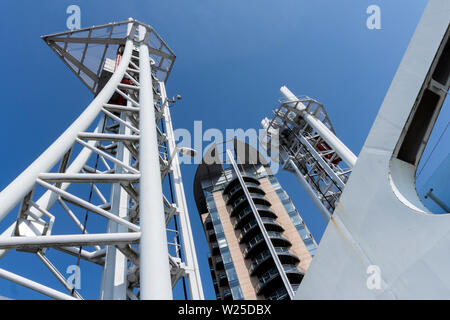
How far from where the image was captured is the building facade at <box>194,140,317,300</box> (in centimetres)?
4053

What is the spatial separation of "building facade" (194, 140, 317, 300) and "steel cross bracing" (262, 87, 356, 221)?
43.6 feet

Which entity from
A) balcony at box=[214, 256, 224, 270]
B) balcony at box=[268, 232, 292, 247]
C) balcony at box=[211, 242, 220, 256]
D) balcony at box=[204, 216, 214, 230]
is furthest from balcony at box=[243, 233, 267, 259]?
balcony at box=[204, 216, 214, 230]

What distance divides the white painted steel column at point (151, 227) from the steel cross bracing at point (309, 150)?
24.4m

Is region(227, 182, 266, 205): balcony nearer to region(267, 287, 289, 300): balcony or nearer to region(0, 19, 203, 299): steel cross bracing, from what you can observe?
region(267, 287, 289, 300): balcony

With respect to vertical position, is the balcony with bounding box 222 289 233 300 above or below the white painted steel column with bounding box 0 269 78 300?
below

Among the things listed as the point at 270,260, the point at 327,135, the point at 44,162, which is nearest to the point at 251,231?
the point at 270,260

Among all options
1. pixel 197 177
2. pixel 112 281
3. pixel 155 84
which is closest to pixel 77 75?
pixel 155 84

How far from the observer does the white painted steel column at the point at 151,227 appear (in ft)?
10.7

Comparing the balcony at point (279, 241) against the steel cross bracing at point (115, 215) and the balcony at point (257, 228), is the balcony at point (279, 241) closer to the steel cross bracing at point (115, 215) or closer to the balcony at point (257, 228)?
the balcony at point (257, 228)

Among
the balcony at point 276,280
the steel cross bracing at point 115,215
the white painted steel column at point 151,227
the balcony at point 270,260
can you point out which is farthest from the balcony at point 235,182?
the white painted steel column at point 151,227

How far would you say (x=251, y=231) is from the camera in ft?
151

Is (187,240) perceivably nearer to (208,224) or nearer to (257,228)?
(257,228)

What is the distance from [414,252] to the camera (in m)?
4.51
